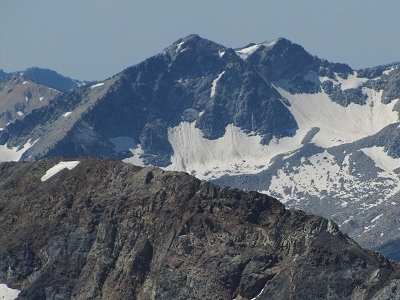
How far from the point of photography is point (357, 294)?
18988cm

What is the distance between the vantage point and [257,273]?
19950 cm

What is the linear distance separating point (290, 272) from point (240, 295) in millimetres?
7903

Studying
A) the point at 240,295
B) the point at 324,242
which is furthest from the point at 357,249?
the point at 240,295

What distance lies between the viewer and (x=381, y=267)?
194m

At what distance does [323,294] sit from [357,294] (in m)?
5.02

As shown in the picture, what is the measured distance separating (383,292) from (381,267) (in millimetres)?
8896

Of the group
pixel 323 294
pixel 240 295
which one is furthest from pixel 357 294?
pixel 240 295

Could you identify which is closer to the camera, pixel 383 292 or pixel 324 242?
pixel 383 292

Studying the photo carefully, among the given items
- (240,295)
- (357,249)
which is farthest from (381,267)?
(240,295)

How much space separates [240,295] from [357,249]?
17192mm

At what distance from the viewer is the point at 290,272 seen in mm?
197375

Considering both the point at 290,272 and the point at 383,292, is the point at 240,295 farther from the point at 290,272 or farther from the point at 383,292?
the point at 383,292

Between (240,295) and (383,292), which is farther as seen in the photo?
(240,295)

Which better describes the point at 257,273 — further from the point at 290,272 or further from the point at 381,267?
the point at 381,267
